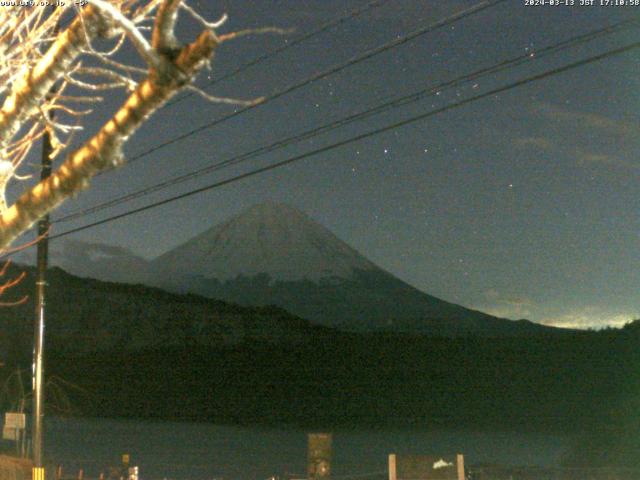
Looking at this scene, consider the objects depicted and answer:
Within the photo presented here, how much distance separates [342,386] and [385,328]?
46.1m

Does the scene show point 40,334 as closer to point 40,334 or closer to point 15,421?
point 40,334

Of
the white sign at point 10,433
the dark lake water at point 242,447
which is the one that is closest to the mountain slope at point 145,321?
the dark lake water at point 242,447

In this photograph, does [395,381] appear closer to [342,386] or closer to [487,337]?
[342,386]

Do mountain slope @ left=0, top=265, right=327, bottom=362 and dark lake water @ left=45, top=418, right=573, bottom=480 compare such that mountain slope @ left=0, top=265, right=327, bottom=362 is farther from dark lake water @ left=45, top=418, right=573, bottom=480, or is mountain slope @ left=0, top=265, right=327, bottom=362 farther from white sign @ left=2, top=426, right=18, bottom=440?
white sign @ left=2, top=426, right=18, bottom=440

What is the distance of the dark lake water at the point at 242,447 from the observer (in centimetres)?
6356

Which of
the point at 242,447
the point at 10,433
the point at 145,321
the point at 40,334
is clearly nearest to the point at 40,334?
the point at 40,334

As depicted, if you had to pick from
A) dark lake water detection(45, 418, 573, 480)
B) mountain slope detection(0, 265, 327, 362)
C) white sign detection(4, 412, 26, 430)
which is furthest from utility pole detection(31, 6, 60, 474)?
mountain slope detection(0, 265, 327, 362)

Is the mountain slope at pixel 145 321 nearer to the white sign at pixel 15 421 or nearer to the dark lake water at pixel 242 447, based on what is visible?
the dark lake water at pixel 242 447

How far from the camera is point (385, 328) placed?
196m

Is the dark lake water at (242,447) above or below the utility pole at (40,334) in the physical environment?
below

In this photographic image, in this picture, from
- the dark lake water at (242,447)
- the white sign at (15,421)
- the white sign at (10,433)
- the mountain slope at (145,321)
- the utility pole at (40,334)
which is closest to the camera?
the utility pole at (40,334)

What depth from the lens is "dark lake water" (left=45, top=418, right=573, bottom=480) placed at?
6356 centimetres

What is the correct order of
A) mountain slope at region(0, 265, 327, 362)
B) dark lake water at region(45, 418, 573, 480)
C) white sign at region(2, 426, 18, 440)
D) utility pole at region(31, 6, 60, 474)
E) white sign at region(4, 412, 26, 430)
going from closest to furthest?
utility pole at region(31, 6, 60, 474)
white sign at region(4, 412, 26, 430)
white sign at region(2, 426, 18, 440)
dark lake water at region(45, 418, 573, 480)
mountain slope at region(0, 265, 327, 362)

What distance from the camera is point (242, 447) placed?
3748 inches
